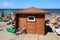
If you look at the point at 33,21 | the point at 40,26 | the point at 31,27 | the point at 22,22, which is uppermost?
the point at 33,21

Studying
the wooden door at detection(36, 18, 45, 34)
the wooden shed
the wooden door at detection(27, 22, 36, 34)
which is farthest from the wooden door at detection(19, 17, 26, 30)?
the wooden door at detection(36, 18, 45, 34)

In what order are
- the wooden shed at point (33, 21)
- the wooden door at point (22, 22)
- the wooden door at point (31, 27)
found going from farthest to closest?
the wooden door at point (22, 22), the wooden door at point (31, 27), the wooden shed at point (33, 21)

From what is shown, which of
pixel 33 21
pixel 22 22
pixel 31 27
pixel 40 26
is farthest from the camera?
A: pixel 22 22

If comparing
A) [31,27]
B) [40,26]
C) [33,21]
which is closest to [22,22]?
[31,27]

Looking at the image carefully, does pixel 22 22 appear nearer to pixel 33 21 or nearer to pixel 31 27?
pixel 31 27

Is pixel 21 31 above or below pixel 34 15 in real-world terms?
below

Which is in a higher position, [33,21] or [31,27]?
[33,21]

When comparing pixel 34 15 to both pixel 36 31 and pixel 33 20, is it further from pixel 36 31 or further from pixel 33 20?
pixel 36 31

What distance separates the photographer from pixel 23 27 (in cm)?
1380

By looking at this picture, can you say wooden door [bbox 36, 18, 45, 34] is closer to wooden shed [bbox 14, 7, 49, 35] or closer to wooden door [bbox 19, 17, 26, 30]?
wooden shed [bbox 14, 7, 49, 35]

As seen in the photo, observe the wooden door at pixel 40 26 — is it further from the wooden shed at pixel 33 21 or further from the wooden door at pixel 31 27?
the wooden door at pixel 31 27

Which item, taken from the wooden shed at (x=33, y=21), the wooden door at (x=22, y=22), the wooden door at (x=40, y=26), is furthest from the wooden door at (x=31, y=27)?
the wooden door at (x=22, y=22)

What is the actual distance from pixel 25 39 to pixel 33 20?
3028mm

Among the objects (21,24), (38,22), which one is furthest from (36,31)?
(21,24)
